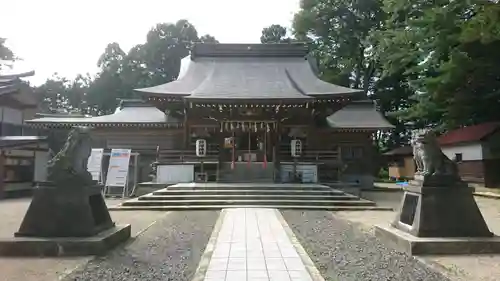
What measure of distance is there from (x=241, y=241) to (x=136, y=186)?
11525 millimetres

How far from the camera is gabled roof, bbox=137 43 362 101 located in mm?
17562

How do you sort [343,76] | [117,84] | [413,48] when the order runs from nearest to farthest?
[413,48]
[343,76]
[117,84]

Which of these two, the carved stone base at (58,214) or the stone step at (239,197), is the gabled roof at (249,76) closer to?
the stone step at (239,197)

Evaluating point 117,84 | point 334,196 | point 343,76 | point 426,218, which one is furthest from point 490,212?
point 117,84

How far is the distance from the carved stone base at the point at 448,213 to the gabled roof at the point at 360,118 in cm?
1396

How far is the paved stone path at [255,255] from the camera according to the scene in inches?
174

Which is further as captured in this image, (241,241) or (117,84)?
(117,84)

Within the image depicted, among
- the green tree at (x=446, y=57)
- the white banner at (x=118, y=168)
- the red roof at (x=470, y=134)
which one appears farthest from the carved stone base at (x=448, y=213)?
the red roof at (x=470, y=134)

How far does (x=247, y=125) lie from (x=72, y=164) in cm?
1231

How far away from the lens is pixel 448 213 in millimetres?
6121

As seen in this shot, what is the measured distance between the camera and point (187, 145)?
63.7ft

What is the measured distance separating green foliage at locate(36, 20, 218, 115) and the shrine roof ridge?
1739 cm

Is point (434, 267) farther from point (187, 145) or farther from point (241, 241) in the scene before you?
point (187, 145)

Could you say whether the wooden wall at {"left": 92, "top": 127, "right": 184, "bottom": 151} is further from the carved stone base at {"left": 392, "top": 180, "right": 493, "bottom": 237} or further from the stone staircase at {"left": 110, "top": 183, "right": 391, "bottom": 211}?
the carved stone base at {"left": 392, "top": 180, "right": 493, "bottom": 237}
